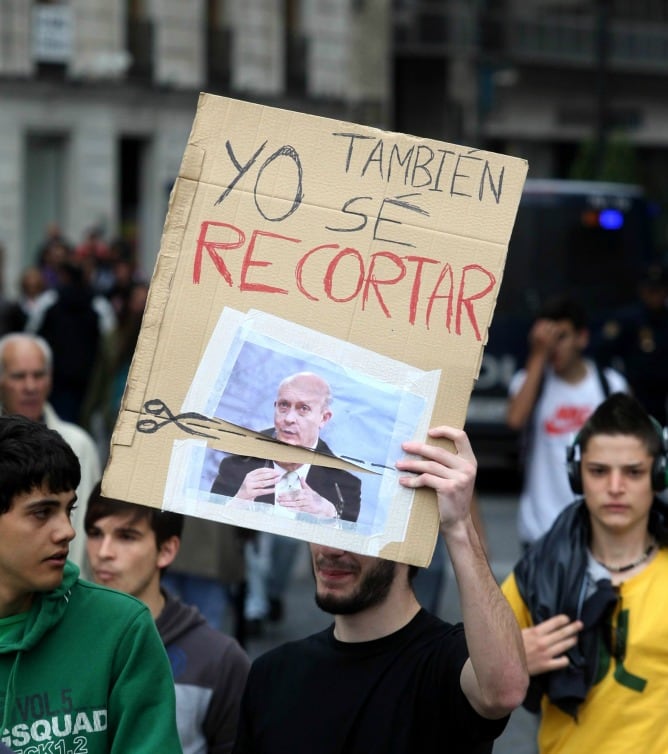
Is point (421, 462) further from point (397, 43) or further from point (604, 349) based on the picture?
point (397, 43)

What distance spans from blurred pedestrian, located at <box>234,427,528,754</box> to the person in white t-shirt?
13.3ft

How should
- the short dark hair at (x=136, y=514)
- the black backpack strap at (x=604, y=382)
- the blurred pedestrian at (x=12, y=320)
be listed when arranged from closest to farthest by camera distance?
1. the short dark hair at (x=136, y=514)
2. the black backpack strap at (x=604, y=382)
3. the blurred pedestrian at (x=12, y=320)

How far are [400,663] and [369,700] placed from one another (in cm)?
9

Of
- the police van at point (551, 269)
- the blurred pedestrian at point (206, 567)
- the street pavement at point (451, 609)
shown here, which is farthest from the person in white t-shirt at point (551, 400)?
the police van at point (551, 269)

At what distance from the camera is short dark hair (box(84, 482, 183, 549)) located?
14.3 ft

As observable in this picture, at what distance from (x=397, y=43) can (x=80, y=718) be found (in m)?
40.2

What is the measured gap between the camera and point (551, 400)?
25.3 ft

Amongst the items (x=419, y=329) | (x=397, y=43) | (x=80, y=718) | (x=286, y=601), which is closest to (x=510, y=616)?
(x=419, y=329)

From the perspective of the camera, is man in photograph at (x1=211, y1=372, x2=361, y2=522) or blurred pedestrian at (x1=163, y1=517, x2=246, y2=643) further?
blurred pedestrian at (x1=163, y1=517, x2=246, y2=643)

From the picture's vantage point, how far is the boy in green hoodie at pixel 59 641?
301cm

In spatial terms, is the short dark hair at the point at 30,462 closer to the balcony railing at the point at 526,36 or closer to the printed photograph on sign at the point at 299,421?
the printed photograph on sign at the point at 299,421

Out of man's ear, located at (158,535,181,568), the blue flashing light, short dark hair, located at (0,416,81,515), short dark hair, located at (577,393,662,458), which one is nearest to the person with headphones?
short dark hair, located at (577,393,662,458)

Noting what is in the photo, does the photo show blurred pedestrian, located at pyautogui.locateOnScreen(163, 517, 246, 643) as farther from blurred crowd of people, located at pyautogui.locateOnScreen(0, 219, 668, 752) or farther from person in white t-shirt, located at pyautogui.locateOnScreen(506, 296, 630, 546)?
person in white t-shirt, located at pyautogui.locateOnScreen(506, 296, 630, 546)

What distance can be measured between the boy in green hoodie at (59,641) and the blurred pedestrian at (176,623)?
2.98 feet
